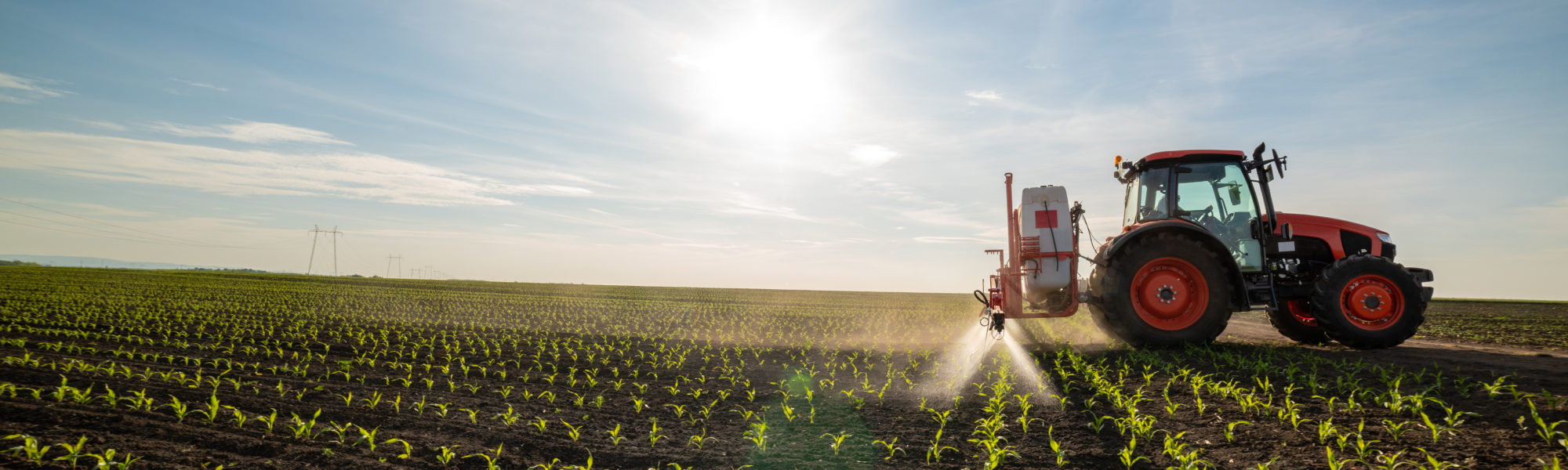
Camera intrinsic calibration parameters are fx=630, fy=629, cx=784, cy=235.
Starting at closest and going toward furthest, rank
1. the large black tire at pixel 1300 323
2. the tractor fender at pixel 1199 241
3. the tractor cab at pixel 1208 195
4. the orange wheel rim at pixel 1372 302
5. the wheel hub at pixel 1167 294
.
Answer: the tractor fender at pixel 1199 241 → the orange wheel rim at pixel 1372 302 → the wheel hub at pixel 1167 294 → the tractor cab at pixel 1208 195 → the large black tire at pixel 1300 323

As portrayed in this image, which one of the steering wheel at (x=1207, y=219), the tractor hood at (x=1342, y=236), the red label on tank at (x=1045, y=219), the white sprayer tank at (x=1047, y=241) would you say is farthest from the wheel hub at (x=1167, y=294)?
the tractor hood at (x=1342, y=236)

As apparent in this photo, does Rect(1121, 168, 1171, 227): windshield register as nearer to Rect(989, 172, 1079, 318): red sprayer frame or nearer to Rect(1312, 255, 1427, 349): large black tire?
Rect(989, 172, 1079, 318): red sprayer frame

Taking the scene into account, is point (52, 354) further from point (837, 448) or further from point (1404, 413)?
point (1404, 413)

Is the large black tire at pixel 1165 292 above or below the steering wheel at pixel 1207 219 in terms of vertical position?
below

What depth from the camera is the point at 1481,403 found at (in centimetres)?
525

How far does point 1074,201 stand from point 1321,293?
339cm

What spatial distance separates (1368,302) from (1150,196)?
3095mm

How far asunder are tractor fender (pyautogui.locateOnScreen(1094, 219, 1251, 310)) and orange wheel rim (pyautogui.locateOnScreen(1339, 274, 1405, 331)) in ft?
4.90

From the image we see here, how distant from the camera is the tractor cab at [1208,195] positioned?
938 centimetres

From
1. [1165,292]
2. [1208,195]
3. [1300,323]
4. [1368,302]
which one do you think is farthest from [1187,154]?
[1300,323]

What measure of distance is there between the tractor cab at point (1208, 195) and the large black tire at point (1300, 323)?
1985 mm

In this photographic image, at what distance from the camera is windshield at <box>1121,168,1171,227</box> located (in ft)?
31.5

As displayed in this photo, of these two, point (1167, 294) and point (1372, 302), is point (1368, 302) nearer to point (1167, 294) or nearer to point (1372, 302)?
point (1372, 302)

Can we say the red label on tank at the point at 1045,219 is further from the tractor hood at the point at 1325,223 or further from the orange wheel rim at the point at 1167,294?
the tractor hood at the point at 1325,223
